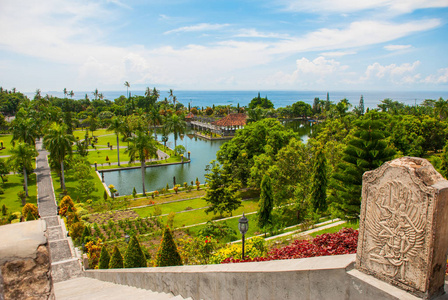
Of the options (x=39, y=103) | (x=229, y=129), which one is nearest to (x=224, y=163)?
(x=229, y=129)

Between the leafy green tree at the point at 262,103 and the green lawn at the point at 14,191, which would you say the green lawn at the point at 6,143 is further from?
the leafy green tree at the point at 262,103

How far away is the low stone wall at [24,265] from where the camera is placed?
2.07 metres

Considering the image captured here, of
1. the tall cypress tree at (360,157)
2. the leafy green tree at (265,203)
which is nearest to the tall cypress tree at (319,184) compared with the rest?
the tall cypress tree at (360,157)

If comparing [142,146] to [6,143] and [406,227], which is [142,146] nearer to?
[406,227]

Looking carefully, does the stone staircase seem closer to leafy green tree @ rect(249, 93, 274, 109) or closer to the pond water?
the pond water

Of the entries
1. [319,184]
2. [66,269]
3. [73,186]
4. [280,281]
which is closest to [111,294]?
[280,281]

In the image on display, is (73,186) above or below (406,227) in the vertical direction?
A: below

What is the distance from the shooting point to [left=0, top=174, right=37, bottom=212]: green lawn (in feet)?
70.5

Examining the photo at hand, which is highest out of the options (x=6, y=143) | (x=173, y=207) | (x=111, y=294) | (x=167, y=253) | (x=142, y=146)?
(x=142, y=146)

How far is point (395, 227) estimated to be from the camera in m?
2.61

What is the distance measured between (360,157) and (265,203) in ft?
16.4

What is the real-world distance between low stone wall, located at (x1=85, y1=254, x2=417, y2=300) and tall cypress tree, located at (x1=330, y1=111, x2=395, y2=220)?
10.8 metres

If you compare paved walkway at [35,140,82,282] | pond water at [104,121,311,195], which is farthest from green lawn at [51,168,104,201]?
pond water at [104,121,311,195]

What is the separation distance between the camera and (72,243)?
14828mm
